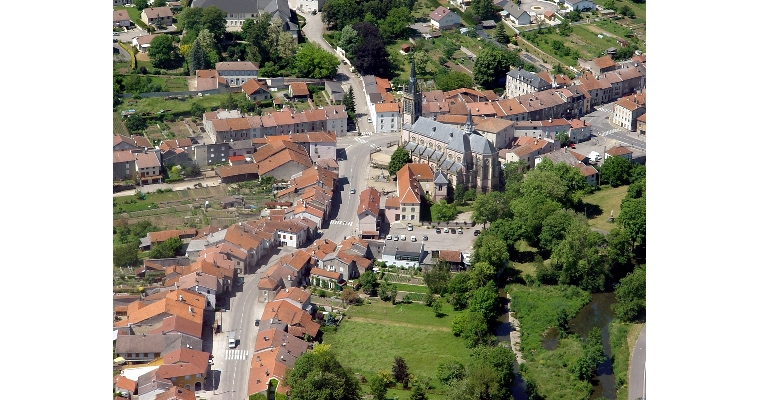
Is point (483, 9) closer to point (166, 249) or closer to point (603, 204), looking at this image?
point (603, 204)

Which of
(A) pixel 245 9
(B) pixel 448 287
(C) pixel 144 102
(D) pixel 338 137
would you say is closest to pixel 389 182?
(D) pixel 338 137

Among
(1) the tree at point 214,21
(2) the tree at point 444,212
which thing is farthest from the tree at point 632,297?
(1) the tree at point 214,21

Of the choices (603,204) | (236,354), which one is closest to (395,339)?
(236,354)

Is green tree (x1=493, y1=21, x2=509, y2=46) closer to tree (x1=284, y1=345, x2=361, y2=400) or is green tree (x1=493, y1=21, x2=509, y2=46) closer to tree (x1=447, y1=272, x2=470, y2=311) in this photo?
tree (x1=447, y1=272, x2=470, y2=311)

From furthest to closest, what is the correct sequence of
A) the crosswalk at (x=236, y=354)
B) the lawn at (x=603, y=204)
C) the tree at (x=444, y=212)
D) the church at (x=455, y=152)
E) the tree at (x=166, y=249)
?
the church at (x=455, y=152) → the lawn at (x=603, y=204) → the tree at (x=444, y=212) → the tree at (x=166, y=249) → the crosswalk at (x=236, y=354)

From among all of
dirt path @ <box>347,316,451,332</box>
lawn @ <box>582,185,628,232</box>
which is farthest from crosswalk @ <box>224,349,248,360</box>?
lawn @ <box>582,185,628,232</box>

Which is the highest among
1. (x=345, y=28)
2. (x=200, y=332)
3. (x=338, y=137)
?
(x=345, y=28)

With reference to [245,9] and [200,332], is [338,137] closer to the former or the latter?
[245,9]

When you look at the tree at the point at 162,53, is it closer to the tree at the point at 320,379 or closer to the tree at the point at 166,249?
the tree at the point at 166,249
